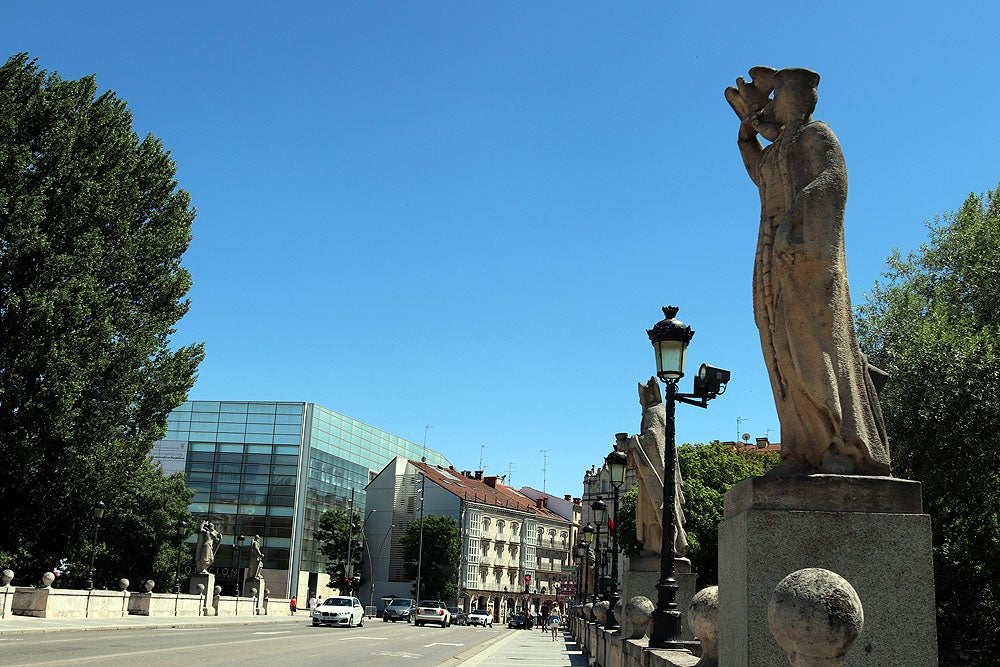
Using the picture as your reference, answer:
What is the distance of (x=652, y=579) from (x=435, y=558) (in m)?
75.5

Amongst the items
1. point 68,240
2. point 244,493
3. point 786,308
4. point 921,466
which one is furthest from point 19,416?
point 244,493

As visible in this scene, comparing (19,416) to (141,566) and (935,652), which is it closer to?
(935,652)

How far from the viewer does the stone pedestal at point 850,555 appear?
443 cm

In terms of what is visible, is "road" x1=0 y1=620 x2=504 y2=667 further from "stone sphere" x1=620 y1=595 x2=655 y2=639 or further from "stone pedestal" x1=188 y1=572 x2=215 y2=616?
"stone pedestal" x1=188 y1=572 x2=215 y2=616

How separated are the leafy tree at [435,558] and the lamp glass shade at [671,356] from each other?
77.4m

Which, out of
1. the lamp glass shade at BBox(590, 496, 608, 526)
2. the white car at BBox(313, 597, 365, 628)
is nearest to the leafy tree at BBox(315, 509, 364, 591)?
the white car at BBox(313, 597, 365, 628)

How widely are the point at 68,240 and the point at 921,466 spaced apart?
947 inches

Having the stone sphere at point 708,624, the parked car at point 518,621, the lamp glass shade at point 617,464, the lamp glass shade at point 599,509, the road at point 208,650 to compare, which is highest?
the lamp glass shade at point 617,464

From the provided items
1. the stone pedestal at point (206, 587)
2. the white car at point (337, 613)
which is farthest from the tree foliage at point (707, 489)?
the stone pedestal at point (206, 587)

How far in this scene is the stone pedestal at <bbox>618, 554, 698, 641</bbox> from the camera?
12656 millimetres

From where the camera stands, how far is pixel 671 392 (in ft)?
34.5

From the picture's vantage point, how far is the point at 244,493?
78250mm

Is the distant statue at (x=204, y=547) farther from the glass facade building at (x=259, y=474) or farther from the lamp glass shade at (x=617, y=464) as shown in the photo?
the glass facade building at (x=259, y=474)

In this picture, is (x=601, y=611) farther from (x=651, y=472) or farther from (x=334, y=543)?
(x=334, y=543)
